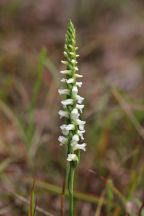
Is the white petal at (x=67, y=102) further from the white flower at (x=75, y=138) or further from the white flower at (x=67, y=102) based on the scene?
the white flower at (x=75, y=138)

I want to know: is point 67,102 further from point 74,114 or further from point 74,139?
point 74,139

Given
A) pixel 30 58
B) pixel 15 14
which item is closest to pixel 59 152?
pixel 30 58

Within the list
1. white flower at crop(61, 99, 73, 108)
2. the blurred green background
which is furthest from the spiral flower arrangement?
the blurred green background

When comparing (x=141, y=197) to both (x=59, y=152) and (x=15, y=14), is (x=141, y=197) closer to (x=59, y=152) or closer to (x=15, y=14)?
(x=59, y=152)

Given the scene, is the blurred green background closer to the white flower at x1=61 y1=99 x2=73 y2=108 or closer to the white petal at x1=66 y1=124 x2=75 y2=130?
the white petal at x1=66 y1=124 x2=75 y2=130

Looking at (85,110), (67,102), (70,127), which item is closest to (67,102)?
(67,102)

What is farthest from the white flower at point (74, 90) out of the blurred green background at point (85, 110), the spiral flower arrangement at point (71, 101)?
the blurred green background at point (85, 110)

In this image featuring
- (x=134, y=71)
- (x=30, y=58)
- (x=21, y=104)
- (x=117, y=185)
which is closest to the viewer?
(x=117, y=185)

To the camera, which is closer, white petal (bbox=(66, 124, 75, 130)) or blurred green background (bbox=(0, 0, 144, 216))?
white petal (bbox=(66, 124, 75, 130))
